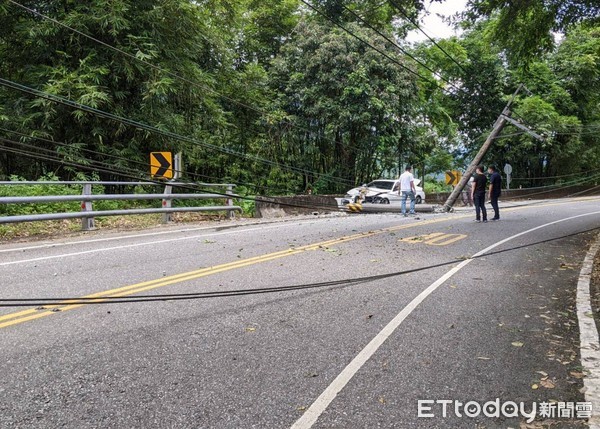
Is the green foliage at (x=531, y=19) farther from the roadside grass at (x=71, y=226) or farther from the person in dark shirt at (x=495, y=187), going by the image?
the roadside grass at (x=71, y=226)

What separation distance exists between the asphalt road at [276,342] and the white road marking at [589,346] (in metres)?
0.09

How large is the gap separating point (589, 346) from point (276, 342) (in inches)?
118

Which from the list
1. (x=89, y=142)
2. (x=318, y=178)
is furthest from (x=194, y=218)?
(x=318, y=178)

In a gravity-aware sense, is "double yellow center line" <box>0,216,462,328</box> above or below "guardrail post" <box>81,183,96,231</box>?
below

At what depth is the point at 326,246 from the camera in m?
9.44

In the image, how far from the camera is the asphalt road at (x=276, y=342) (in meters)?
2.98

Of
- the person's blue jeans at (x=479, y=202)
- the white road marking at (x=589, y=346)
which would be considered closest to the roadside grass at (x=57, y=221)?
the person's blue jeans at (x=479, y=202)

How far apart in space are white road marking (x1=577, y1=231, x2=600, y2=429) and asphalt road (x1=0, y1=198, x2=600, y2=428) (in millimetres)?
87

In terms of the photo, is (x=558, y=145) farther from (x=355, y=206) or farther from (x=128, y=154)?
(x=128, y=154)

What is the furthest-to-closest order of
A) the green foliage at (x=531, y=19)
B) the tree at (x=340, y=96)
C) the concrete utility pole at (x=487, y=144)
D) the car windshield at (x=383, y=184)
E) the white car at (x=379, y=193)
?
1. the car windshield at (x=383, y=184)
2. the tree at (x=340, y=96)
3. the white car at (x=379, y=193)
4. the concrete utility pole at (x=487, y=144)
5. the green foliage at (x=531, y=19)

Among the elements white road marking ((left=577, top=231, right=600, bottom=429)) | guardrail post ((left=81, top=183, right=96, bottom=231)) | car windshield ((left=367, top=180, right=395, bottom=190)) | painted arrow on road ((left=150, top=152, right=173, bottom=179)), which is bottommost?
white road marking ((left=577, top=231, right=600, bottom=429))

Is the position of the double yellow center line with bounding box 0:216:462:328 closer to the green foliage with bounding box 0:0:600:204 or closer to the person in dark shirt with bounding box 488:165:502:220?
the green foliage with bounding box 0:0:600:204

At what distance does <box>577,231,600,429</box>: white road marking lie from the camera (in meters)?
3.22

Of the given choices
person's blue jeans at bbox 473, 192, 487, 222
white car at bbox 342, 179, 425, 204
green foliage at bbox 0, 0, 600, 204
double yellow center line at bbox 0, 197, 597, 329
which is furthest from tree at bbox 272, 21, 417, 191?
double yellow center line at bbox 0, 197, 597, 329
